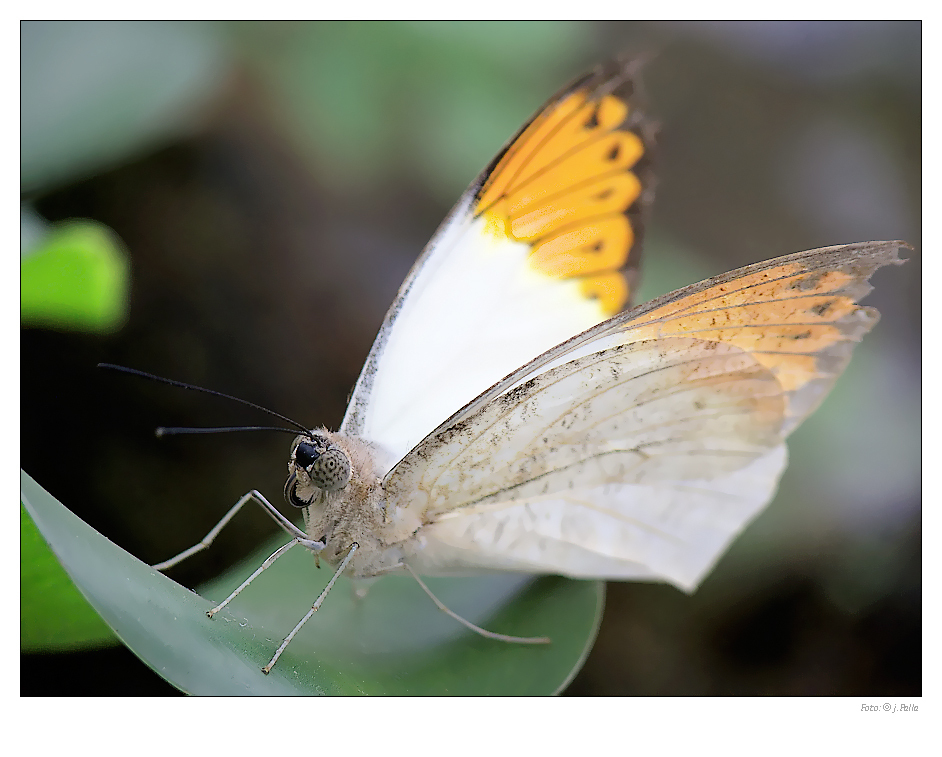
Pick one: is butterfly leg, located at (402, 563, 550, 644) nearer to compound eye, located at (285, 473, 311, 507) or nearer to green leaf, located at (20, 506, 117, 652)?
compound eye, located at (285, 473, 311, 507)

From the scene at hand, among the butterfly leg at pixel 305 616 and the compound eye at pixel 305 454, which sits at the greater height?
the compound eye at pixel 305 454

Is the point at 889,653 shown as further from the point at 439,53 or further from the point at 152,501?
the point at 439,53

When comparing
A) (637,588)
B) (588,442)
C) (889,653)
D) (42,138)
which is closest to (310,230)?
(42,138)

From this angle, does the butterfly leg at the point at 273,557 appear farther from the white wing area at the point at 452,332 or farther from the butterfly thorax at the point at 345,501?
the white wing area at the point at 452,332

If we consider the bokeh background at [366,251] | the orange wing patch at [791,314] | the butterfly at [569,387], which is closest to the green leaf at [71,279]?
the bokeh background at [366,251]

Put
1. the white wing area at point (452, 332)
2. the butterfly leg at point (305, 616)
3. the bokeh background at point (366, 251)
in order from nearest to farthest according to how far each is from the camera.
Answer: the butterfly leg at point (305, 616)
the white wing area at point (452, 332)
the bokeh background at point (366, 251)

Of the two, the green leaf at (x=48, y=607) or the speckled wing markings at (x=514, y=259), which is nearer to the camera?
the green leaf at (x=48, y=607)

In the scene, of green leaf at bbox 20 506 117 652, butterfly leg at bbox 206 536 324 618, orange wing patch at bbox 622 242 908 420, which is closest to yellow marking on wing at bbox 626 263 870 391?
orange wing patch at bbox 622 242 908 420

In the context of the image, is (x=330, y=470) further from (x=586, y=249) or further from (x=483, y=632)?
(x=586, y=249)

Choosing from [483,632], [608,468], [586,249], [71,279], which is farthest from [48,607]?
[586,249]
